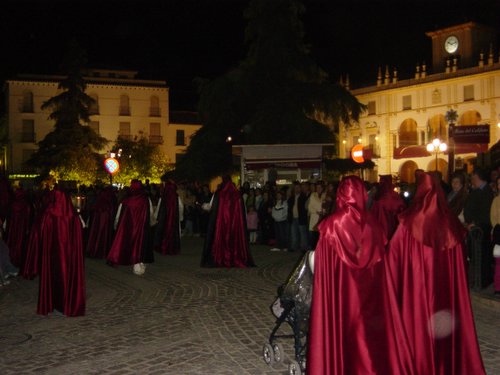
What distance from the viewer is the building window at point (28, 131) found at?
59.2 meters

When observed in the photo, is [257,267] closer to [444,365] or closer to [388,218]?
[388,218]

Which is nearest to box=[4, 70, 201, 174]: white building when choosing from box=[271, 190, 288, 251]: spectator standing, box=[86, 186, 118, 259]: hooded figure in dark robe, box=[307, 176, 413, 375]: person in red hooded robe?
box=[86, 186, 118, 259]: hooded figure in dark robe

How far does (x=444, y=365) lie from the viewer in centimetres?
497

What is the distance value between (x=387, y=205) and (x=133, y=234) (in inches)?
205

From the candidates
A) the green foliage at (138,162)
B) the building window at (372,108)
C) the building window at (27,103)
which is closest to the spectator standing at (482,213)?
the green foliage at (138,162)

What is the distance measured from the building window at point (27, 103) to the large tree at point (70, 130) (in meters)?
12.9

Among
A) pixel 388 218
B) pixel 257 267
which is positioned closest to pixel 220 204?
pixel 257 267

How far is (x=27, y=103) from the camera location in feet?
194

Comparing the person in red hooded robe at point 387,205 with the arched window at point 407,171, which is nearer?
the person in red hooded robe at point 387,205

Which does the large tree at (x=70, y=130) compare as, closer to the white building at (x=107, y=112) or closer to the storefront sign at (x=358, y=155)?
the white building at (x=107, y=112)

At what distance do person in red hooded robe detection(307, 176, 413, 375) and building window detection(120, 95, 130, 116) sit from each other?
58.9 meters

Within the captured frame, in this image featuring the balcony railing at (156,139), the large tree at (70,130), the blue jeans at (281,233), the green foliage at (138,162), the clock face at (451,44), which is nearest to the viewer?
the blue jeans at (281,233)

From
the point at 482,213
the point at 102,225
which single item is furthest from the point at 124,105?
the point at 482,213

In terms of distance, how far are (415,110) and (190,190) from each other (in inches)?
1595
